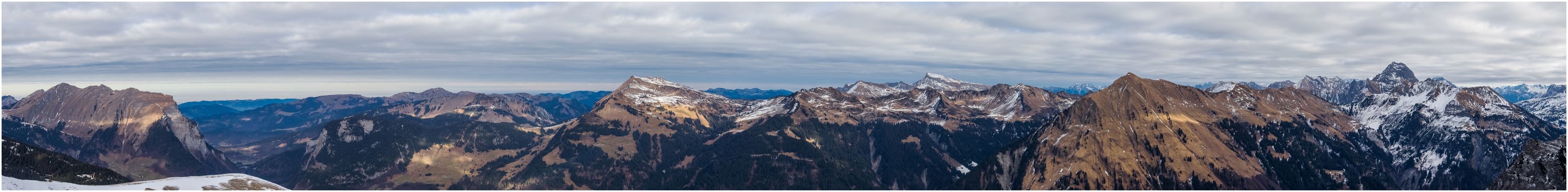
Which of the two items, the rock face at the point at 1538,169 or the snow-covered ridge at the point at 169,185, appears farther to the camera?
the snow-covered ridge at the point at 169,185

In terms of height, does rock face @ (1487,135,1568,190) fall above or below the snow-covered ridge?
above

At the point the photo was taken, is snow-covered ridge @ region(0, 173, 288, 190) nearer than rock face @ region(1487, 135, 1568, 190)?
No

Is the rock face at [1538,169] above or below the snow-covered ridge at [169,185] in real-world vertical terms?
above

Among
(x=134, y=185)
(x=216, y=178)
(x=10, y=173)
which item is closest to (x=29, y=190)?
(x=134, y=185)

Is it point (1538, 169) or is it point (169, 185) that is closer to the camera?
point (1538, 169)

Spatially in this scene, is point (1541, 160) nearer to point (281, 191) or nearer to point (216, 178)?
point (281, 191)
